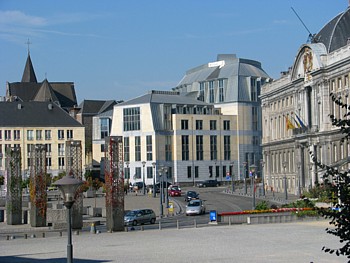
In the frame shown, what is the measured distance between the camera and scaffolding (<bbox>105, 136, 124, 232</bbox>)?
51.9 meters

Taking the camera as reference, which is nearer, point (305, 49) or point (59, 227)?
point (59, 227)

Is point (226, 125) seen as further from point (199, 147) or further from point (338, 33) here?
point (338, 33)

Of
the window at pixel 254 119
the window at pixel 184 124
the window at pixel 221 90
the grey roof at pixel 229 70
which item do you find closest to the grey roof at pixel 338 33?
the window at pixel 184 124

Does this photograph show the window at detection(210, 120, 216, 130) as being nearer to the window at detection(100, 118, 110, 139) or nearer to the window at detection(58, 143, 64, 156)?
the window at detection(100, 118, 110, 139)

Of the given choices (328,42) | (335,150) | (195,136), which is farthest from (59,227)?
(195,136)

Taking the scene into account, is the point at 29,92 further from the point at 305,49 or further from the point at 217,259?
the point at 217,259

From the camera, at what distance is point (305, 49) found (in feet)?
318

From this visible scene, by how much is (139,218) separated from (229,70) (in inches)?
3508

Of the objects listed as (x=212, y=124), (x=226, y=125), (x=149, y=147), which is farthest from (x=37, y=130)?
(x=226, y=125)

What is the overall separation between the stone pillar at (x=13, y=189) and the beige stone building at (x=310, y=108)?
3106cm

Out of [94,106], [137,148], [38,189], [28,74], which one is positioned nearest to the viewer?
[38,189]

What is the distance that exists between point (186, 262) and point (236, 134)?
366 ft

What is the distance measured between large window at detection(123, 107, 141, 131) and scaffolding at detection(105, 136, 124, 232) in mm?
82304

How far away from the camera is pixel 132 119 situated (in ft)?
449
